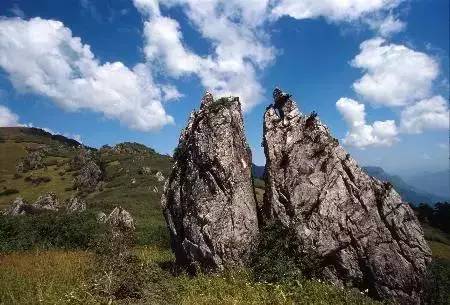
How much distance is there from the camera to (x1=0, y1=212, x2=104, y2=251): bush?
30.1m

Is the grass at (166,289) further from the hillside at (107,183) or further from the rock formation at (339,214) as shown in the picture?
the hillside at (107,183)

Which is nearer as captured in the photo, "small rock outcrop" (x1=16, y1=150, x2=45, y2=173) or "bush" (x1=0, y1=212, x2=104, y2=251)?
"bush" (x1=0, y1=212, x2=104, y2=251)

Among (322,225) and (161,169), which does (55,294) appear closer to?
(322,225)

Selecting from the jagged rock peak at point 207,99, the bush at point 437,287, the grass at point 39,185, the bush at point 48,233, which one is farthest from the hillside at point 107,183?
the bush at point 437,287

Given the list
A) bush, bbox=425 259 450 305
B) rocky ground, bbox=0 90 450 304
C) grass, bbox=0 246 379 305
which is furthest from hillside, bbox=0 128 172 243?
bush, bbox=425 259 450 305

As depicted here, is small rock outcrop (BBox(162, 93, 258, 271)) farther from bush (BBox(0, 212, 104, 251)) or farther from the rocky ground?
bush (BBox(0, 212, 104, 251))

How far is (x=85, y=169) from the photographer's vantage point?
116250 mm

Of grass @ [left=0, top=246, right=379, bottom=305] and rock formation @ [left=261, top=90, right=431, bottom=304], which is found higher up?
rock formation @ [left=261, top=90, right=431, bottom=304]

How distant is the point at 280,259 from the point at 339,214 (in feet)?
12.8

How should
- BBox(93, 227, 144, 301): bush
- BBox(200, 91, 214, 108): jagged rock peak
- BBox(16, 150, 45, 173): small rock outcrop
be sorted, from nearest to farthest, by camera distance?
BBox(93, 227, 144, 301): bush, BBox(200, 91, 214, 108): jagged rock peak, BBox(16, 150, 45, 173): small rock outcrop

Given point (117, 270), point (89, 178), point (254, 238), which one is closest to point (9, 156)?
point (89, 178)

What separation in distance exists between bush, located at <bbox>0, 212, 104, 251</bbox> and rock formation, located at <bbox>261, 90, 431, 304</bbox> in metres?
14.4

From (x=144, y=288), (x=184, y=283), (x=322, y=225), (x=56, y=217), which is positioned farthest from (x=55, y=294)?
(x=56, y=217)

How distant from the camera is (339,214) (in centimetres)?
2197
